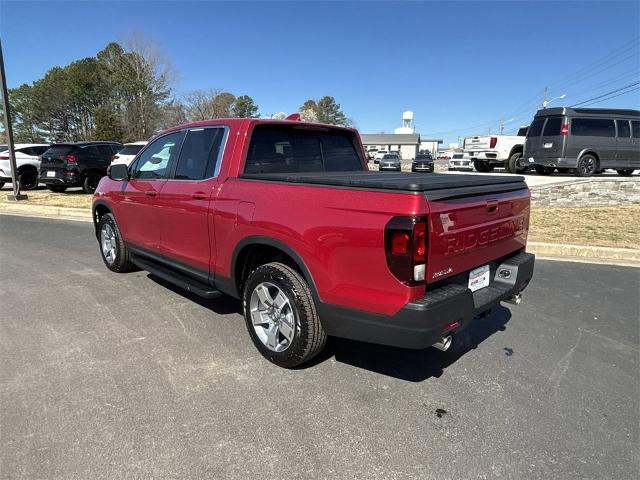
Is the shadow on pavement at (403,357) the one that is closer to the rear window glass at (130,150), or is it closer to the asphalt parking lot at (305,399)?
the asphalt parking lot at (305,399)

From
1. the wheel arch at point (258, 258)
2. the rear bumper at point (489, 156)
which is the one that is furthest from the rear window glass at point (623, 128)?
the wheel arch at point (258, 258)

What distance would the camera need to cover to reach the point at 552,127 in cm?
1380

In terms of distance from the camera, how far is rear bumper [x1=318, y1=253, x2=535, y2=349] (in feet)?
8.11

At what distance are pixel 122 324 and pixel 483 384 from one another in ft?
10.4

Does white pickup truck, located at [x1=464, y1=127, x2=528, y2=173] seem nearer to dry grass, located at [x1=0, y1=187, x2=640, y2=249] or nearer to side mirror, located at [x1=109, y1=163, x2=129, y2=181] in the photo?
dry grass, located at [x1=0, y1=187, x2=640, y2=249]

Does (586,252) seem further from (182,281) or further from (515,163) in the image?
(515,163)

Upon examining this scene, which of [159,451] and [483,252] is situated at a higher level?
[483,252]

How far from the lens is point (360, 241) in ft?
8.36

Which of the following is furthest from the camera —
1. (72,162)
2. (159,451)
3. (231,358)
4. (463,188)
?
(72,162)

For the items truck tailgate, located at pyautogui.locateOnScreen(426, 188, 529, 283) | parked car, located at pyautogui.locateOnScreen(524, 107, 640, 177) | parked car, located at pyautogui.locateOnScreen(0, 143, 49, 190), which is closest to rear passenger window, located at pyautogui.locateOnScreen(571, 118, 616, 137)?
parked car, located at pyautogui.locateOnScreen(524, 107, 640, 177)

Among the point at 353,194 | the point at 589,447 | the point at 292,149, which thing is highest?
the point at 292,149

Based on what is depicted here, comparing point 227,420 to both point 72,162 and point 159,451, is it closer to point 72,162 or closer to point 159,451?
point 159,451

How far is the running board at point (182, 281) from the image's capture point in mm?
3845

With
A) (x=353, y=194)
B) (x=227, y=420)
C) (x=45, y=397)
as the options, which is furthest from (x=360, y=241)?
(x=45, y=397)
